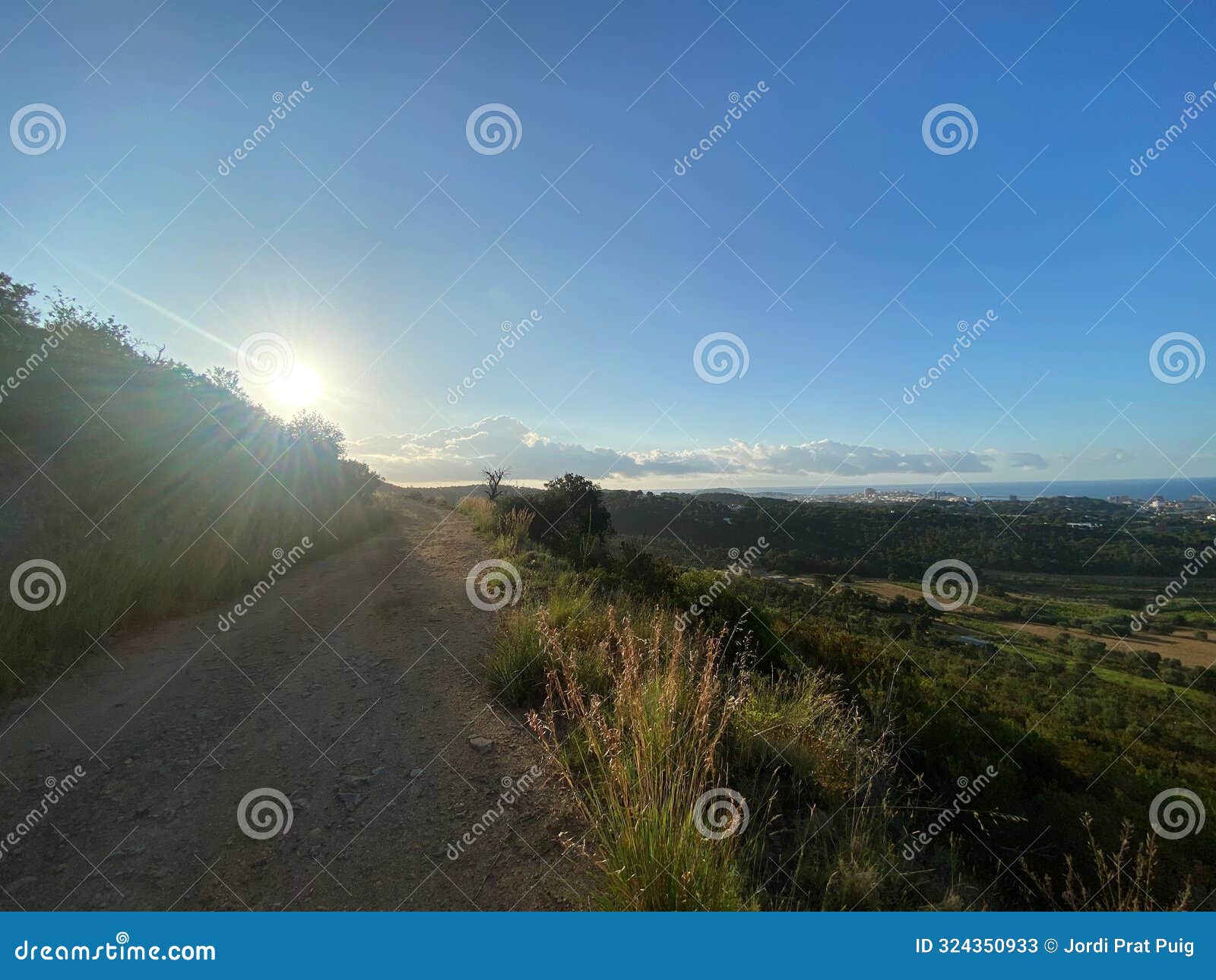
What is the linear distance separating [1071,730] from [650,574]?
938 centimetres

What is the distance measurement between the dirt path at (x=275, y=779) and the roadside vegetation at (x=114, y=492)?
603 mm

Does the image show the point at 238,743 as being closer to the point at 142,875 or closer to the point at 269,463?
the point at 142,875

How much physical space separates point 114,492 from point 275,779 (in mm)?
7620

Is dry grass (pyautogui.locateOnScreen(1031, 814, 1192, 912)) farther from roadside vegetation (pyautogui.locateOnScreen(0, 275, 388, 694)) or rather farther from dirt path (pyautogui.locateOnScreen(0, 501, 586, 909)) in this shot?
roadside vegetation (pyautogui.locateOnScreen(0, 275, 388, 694))

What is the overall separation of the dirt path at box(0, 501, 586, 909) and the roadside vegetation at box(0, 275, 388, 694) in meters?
0.60

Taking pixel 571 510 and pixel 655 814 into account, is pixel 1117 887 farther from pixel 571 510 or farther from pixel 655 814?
pixel 571 510

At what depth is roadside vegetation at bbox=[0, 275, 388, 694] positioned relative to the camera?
542 centimetres

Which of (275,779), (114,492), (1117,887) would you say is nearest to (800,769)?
(1117,887)

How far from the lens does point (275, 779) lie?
3.22 m

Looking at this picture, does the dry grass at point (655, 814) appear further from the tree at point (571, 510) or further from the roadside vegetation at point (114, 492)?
the tree at point (571, 510)

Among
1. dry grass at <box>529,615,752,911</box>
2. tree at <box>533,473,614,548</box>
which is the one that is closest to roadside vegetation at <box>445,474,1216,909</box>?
dry grass at <box>529,615,752,911</box>

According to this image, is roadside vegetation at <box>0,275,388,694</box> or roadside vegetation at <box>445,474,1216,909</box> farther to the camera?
roadside vegetation at <box>0,275,388,694</box>

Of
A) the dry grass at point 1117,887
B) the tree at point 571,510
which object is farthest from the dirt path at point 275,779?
the tree at point 571,510

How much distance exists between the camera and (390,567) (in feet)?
34.3
